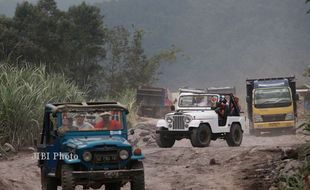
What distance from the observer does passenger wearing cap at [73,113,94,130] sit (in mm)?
11391

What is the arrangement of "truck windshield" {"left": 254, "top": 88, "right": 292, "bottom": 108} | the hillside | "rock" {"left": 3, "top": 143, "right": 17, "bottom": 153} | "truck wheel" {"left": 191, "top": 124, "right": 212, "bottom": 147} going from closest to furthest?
"truck wheel" {"left": 191, "top": 124, "right": 212, "bottom": 147} < "rock" {"left": 3, "top": 143, "right": 17, "bottom": 153} < "truck windshield" {"left": 254, "top": 88, "right": 292, "bottom": 108} < the hillside

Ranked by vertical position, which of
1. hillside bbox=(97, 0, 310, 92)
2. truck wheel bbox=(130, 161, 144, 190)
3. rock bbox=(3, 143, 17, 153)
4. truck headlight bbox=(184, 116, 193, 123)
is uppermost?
hillside bbox=(97, 0, 310, 92)

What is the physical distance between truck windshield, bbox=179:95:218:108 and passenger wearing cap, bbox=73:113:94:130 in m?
9.50

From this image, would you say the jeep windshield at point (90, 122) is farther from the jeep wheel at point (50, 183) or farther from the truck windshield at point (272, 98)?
the truck windshield at point (272, 98)

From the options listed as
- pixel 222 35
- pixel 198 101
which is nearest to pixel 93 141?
pixel 198 101

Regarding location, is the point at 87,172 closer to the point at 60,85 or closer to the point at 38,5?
the point at 60,85

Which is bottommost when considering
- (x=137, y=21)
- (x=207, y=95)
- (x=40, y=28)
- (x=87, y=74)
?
(x=207, y=95)

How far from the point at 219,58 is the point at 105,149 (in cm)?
9700

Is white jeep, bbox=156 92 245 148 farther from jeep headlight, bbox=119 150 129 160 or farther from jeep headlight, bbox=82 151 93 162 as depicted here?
jeep headlight, bbox=82 151 93 162

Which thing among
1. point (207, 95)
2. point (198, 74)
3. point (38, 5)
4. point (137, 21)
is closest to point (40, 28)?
point (38, 5)

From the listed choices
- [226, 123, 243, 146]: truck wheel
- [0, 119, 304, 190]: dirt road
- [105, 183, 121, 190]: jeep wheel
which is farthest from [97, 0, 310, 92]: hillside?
[105, 183, 121, 190]: jeep wheel

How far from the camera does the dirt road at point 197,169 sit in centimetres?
1333

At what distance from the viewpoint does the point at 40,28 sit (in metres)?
40.2

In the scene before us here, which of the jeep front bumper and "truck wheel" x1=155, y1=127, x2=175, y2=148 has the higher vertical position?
"truck wheel" x1=155, y1=127, x2=175, y2=148
